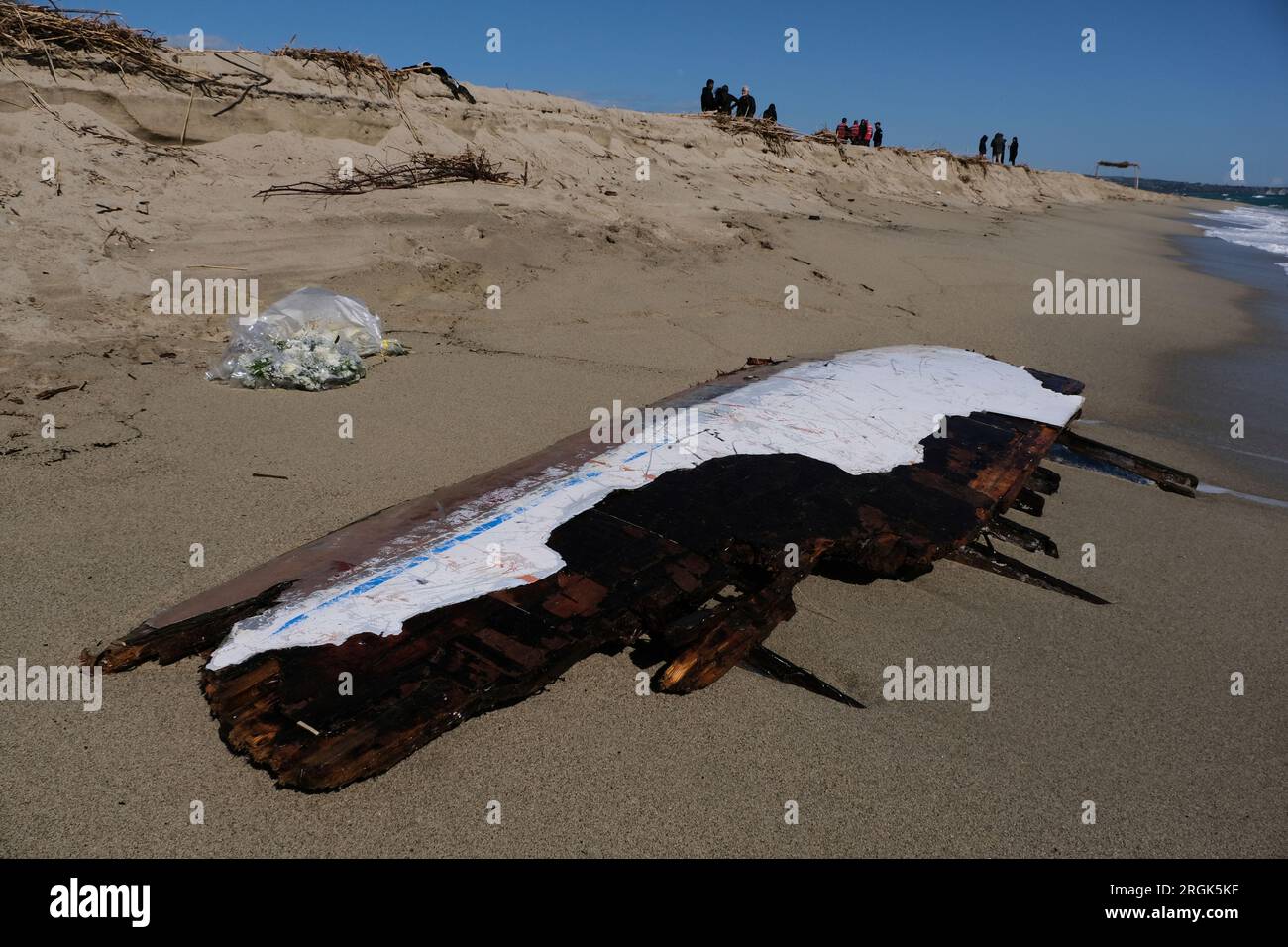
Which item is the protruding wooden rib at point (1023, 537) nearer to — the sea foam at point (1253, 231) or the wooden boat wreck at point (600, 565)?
the wooden boat wreck at point (600, 565)

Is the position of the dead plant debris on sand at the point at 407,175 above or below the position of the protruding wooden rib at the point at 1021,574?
above

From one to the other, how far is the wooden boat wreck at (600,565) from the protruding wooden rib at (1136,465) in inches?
31.3

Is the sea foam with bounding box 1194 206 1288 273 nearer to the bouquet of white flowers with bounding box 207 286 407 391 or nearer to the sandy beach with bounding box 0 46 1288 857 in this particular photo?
the sandy beach with bounding box 0 46 1288 857

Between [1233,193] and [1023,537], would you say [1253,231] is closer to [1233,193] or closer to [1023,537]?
[1023,537]

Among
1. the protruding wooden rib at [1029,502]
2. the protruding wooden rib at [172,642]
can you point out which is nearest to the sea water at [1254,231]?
the protruding wooden rib at [1029,502]

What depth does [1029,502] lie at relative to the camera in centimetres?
382

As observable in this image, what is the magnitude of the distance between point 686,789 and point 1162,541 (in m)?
2.84

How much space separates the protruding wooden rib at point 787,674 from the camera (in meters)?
2.51

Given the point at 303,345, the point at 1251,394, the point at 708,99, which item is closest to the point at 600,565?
the point at 303,345

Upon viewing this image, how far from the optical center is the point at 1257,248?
1844cm

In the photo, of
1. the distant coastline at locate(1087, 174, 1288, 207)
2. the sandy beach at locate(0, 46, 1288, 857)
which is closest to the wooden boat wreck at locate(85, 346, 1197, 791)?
the sandy beach at locate(0, 46, 1288, 857)

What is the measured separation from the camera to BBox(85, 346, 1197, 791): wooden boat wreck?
2.03 meters

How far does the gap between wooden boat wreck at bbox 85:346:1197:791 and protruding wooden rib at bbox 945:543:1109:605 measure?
0.01 m
